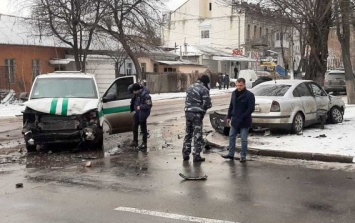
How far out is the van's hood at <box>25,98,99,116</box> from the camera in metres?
10.2

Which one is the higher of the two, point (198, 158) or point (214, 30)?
point (214, 30)

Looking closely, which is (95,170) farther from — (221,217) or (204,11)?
(204,11)

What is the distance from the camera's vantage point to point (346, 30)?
16344mm

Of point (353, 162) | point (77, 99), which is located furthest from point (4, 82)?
point (353, 162)

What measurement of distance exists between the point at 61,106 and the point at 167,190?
4.36 metres

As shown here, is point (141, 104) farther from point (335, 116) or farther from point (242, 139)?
point (335, 116)

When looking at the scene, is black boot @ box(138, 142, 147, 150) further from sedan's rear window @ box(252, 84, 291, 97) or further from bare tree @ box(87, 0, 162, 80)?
bare tree @ box(87, 0, 162, 80)

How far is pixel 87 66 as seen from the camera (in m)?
34.8

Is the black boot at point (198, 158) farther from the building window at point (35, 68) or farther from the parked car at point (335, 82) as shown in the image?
the building window at point (35, 68)

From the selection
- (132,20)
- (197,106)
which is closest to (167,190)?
(197,106)

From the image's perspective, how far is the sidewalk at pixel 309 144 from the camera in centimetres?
924

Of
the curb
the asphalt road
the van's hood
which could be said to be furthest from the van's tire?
the van's hood

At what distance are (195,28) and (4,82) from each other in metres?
44.1

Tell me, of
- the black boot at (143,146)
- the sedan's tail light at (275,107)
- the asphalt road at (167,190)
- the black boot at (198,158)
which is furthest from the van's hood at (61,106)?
the sedan's tail light at (275,107)
